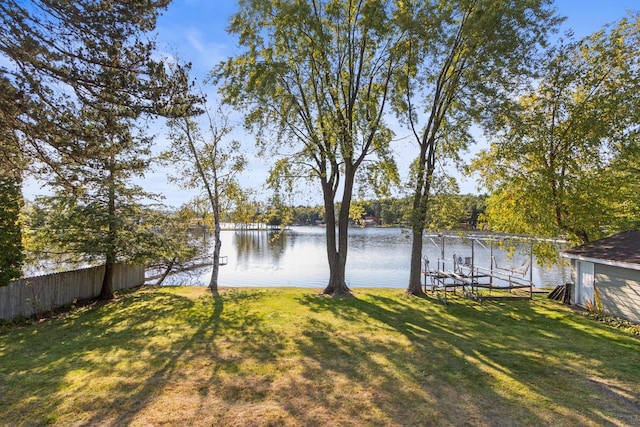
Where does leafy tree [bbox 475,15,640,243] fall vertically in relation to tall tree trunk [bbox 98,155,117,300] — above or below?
above

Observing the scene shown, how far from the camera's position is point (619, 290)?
34.6 feet

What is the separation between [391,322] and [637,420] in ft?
18.4

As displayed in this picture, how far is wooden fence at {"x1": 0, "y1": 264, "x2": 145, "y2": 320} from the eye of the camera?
9141mm

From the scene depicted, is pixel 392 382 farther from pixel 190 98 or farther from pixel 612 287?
pixel 612 287

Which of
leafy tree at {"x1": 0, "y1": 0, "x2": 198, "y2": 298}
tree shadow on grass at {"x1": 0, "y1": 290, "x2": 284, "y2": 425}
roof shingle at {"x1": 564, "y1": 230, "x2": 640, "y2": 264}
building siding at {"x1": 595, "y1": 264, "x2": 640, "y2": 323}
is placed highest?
leafy tree at {"x1": 0, "y1": 0, "x2": 198, "y2": 298}

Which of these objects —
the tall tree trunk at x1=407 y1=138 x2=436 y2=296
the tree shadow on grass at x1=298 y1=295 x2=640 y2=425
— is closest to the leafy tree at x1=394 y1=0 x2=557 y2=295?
the tall tree trunk at x1=407 y1=138 x2=436 y2=296

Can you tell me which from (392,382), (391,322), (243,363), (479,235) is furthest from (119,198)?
(479,235)

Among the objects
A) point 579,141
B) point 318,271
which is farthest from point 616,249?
point 318,271

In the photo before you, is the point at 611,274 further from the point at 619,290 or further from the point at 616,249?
the point at 616,249

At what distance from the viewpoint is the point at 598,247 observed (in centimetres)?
1189

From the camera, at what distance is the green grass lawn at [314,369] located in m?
4.59

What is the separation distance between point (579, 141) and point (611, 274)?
454cm

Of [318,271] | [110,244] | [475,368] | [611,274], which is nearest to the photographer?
[475,368]

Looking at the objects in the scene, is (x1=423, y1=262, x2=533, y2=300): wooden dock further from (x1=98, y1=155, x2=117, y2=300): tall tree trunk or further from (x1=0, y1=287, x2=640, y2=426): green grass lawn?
(x1=98, y1=155, x2=117, y2=300): tall tree trunk
